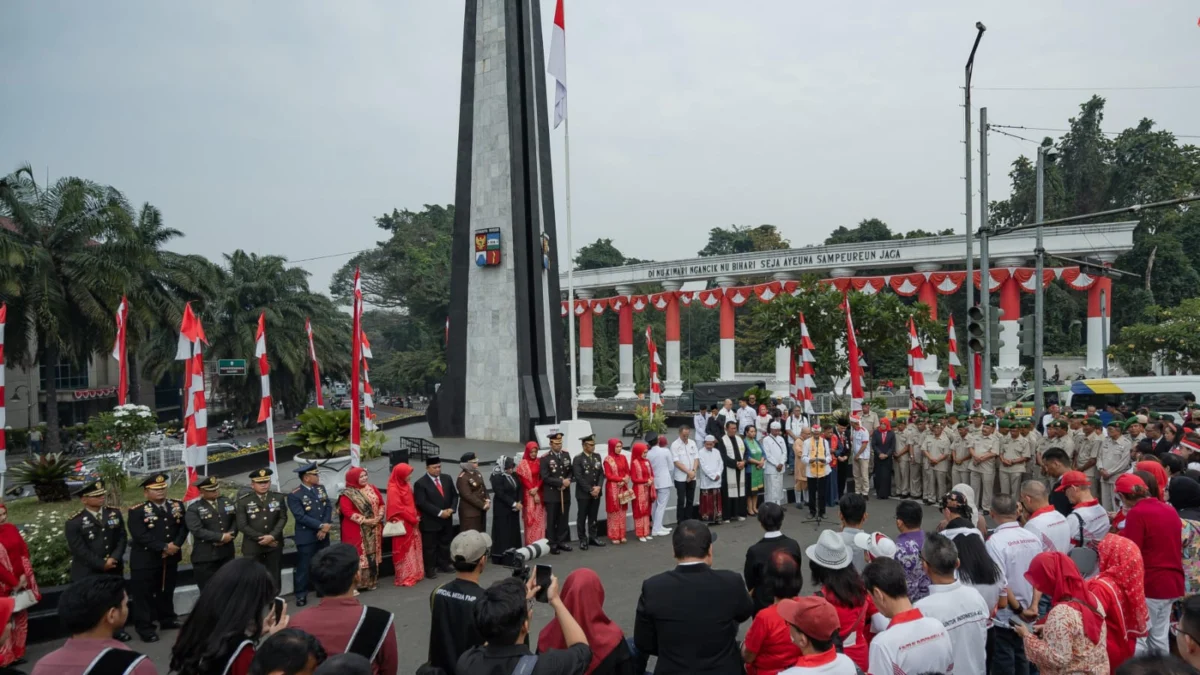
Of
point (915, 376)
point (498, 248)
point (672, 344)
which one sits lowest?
point (915, 376)

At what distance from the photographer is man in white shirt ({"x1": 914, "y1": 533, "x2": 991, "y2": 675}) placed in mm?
3699

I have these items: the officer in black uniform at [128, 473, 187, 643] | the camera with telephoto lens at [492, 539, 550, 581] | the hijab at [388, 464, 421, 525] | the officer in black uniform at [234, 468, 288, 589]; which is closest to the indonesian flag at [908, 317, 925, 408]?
the hijab at [388, 464, 421, 525]

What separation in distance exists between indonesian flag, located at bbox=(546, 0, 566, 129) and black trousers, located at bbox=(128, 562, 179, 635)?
31.3ft

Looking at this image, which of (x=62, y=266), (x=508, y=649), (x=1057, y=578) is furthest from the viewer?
(x=62, y=266)

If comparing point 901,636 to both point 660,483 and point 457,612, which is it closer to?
point 457,612

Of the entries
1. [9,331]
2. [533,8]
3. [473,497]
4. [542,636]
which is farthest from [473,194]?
[542,636]

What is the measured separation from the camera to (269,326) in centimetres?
3369

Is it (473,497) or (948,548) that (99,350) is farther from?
(948,548)

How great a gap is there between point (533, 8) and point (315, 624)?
18.8 meters

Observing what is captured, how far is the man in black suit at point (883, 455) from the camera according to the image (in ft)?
42.7

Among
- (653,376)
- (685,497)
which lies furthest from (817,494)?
(653,376)

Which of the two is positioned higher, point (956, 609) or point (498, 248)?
point (498, 248)

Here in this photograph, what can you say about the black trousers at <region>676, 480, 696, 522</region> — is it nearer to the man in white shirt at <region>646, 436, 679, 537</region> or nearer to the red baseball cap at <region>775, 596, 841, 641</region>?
the man in white shirt at <region>646, 436, 679, 537</region>

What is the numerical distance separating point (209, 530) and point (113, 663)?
449 cm
